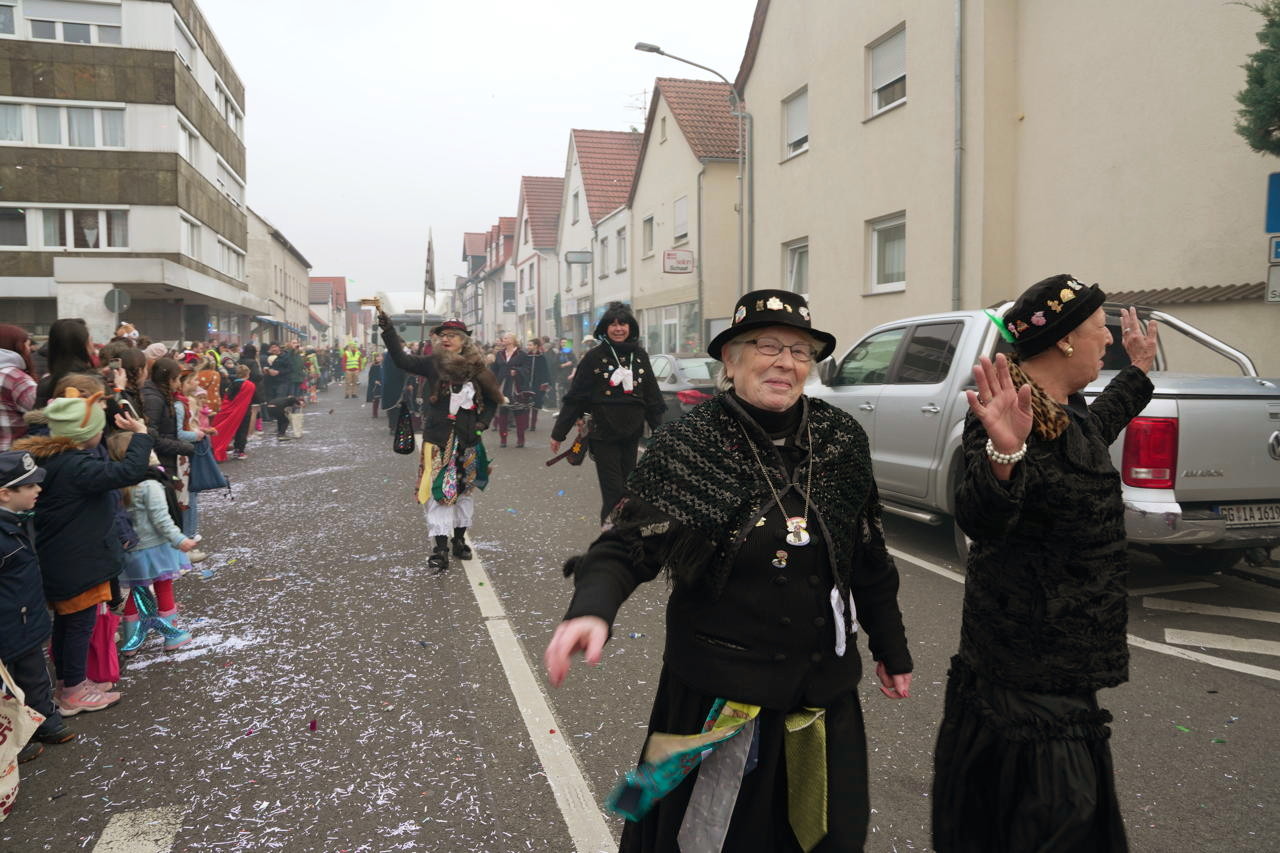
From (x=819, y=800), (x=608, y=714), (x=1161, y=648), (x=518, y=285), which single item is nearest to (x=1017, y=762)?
(x=819, y=800)

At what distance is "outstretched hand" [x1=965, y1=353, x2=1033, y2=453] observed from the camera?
80.4 inches

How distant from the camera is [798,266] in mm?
19609

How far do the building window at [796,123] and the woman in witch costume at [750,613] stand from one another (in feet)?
55.9

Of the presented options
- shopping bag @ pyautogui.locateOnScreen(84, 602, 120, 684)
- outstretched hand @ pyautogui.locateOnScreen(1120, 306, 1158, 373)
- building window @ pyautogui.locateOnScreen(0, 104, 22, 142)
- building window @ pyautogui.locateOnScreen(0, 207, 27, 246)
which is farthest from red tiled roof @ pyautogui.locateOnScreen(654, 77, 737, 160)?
outstretched hand @ pyautogui.locateOnScreen(1120, 306, 1158, 373)

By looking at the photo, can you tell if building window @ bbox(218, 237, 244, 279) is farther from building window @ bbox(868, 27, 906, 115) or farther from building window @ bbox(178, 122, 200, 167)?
building window @ bbox(868, 27, 906, 115)

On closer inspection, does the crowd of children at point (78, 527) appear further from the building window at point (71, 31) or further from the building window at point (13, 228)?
the building window at point (71, 31)

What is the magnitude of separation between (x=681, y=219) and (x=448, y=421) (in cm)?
1972

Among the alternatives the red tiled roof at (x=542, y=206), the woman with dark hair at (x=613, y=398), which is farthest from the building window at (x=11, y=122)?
the woman with dark hair at (x=613, y=398)

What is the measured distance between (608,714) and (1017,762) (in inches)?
90.4

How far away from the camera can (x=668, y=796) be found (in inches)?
87.4

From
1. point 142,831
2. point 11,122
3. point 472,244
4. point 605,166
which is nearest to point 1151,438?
point 142,831

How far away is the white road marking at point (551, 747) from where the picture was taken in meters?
3.17

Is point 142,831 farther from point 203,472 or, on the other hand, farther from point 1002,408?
point 203,472

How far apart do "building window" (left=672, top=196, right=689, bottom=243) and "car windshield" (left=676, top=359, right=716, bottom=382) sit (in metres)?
10.5
